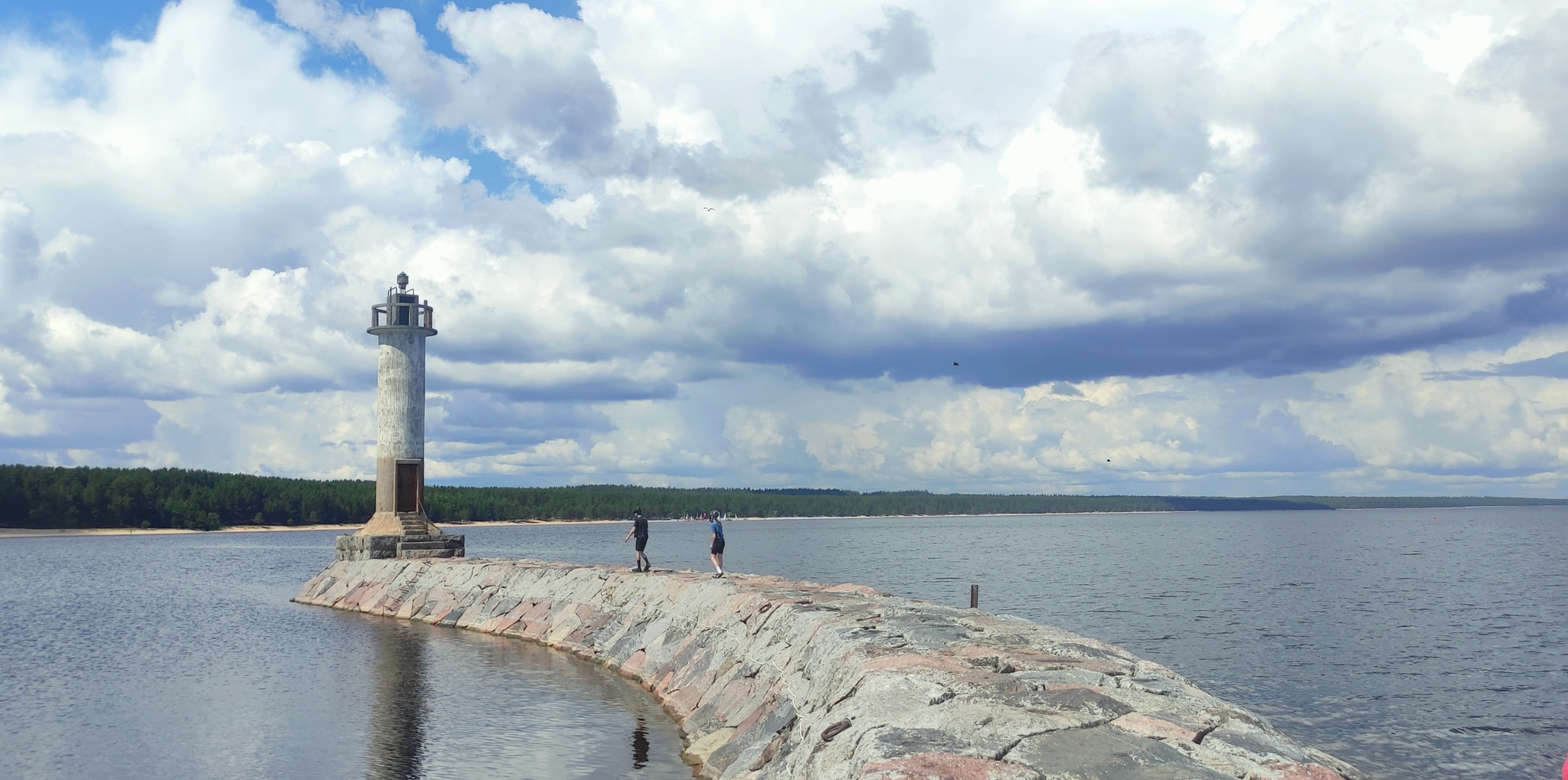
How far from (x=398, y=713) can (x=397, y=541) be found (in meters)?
20.9

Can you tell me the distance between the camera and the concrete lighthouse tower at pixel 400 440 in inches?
1433

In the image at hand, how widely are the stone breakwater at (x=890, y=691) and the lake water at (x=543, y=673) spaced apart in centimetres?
111

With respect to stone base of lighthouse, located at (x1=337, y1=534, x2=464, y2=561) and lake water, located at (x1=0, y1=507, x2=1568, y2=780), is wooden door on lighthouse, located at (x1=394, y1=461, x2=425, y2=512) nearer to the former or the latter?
stone base of lighthouse, located at (x1=337, y1=534, x2=464, y2=561)

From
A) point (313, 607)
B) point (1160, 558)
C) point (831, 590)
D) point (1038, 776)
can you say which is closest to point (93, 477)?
point (313, 607)

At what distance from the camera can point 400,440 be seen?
36500 millimetres

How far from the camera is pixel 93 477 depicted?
11556 centimetres

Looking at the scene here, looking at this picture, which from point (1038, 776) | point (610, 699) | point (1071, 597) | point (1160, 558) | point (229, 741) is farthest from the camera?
point (1160, 558)

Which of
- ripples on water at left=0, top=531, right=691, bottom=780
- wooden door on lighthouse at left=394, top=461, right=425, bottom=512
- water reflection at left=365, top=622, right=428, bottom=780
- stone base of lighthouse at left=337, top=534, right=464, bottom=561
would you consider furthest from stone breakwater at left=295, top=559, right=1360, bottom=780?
wooden door on lighthouse at left=394, top=461, right=425, bottom=512

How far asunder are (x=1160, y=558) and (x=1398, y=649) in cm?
4485

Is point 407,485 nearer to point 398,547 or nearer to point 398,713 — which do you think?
point 398,547

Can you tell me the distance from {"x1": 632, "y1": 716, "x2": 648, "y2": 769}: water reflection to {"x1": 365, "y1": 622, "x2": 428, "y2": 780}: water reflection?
8.56ft

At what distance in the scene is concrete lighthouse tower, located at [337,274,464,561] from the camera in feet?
119

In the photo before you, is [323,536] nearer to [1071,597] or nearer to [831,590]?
[1071,597]

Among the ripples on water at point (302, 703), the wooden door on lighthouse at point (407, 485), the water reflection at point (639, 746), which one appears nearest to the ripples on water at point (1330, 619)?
the water reflection at point (639, 746)
